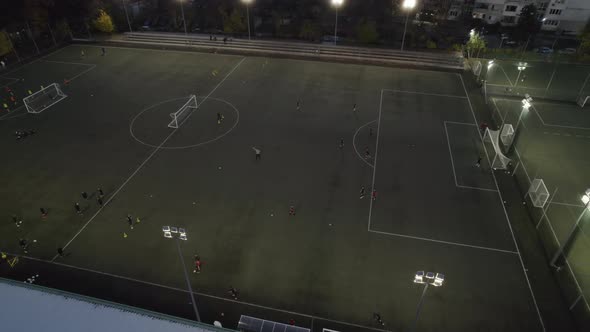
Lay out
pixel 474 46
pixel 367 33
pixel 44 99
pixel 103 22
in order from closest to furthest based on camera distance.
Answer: pixel 44 99 → pixel 474 46 → pixel 367 33 → pixel 103 22

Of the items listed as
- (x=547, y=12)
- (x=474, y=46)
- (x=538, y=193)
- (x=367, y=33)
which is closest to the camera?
(x=538, y=193)

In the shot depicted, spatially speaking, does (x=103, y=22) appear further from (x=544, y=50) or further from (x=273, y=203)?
(x=544, y=50)

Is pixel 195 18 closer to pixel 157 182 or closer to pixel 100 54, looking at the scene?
pixel 100 54

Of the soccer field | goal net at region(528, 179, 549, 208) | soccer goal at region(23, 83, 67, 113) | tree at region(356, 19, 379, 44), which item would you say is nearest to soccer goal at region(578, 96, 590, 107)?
the soccer field

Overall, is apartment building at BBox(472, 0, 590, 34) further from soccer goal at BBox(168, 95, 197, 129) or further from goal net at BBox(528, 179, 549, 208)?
soccer goal at BBox(168, 95, 197, 129)

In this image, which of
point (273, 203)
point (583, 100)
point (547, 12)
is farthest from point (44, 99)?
point (547, 12)

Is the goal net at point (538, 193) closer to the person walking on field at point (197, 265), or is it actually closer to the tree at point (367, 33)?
the person walking on field at point (197, 265)
